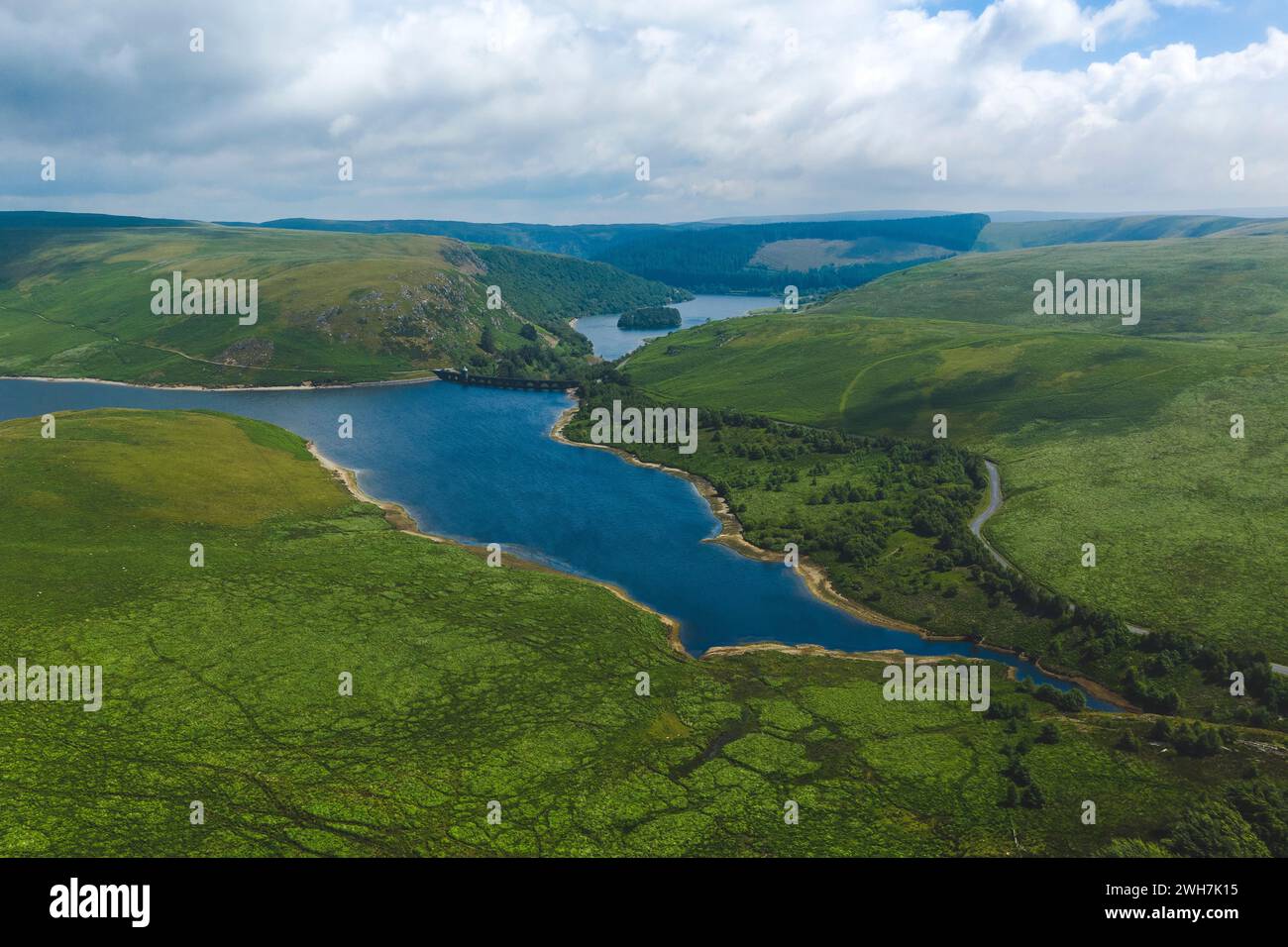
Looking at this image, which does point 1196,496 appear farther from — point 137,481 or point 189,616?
point 137,481

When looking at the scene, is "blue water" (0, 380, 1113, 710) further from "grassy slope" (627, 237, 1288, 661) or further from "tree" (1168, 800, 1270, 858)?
"grassy slope" (627, 237, 1288, 661)

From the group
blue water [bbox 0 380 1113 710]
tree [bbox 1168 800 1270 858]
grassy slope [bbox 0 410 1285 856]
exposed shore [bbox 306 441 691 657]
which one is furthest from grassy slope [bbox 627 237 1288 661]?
exposed shore [bbox 306 441 691 657]

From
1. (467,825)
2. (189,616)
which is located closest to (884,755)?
(467,825)

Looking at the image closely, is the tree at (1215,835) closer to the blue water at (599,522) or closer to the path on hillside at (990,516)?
the blue water at (599,522)

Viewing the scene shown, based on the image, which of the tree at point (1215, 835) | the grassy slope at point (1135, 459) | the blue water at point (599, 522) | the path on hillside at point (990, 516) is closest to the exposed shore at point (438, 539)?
the blue water at point (599, 522)

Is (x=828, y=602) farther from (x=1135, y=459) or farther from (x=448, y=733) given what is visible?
(x=1135, y=459)
